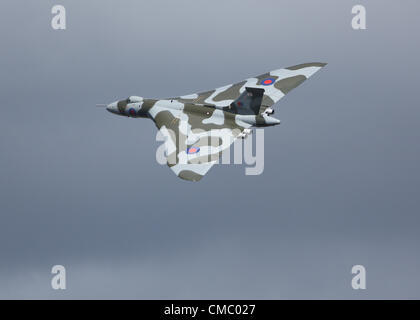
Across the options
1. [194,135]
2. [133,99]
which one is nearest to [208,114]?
[194,135]

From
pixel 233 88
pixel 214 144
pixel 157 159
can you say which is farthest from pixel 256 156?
pixel 233 88

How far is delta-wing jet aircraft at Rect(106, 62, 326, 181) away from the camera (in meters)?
61.5

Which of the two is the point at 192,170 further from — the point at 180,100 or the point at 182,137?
the point at 180,100

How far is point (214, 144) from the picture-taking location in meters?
63.7

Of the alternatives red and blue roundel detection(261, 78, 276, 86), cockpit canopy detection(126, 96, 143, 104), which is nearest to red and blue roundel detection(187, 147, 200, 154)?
cockpit canopy detection(126, 96, 143, 104)

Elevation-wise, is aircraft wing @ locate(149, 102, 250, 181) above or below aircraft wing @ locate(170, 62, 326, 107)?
below

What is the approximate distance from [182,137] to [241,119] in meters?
4.77

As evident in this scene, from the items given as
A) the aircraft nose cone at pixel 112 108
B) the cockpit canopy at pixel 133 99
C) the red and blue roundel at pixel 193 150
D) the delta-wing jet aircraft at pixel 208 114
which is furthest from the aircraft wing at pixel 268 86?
the red and blue roundel at pixel 193 150

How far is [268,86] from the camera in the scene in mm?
74500

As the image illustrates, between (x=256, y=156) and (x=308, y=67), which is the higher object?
(x=308, y=67)

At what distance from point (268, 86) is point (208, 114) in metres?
8.88

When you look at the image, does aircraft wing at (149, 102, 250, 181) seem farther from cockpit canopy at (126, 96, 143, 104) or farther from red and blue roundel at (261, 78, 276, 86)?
red and blue roundel at (261, 78, 276, 86)

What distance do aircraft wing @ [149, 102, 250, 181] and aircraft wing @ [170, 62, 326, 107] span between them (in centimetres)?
256

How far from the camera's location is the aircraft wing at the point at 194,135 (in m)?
59.4
